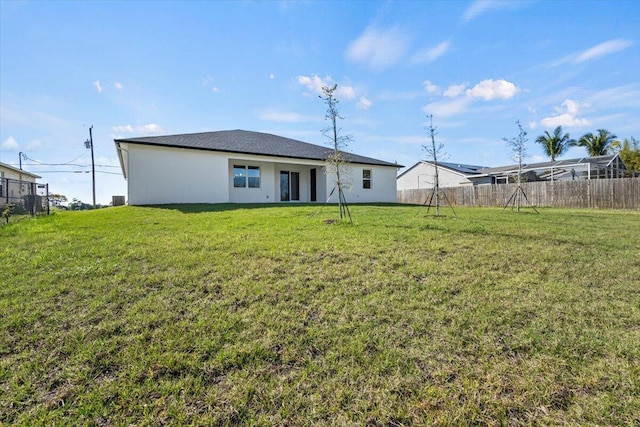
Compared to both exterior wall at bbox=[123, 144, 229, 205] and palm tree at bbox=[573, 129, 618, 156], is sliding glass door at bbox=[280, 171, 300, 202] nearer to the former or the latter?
exterior wall at bbox=[123, 144, 229, 205]

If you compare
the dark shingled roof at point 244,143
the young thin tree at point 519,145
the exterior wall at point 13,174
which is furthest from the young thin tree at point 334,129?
the exterior wall at point 13,174

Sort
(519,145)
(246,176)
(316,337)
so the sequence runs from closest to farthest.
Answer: (316,337)
(519,145)
(246,176)

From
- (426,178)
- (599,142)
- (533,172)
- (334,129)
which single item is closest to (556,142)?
(599,142)

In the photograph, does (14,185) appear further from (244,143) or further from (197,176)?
(244,143)

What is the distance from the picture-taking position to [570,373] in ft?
7.26

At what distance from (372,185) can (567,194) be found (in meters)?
11.6

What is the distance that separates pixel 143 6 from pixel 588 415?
1101 centimetres

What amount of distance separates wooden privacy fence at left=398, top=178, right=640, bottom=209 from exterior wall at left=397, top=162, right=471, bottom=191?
819cm

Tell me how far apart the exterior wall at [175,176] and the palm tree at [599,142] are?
43335 millimetres

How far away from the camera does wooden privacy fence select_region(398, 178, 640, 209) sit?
1531cm

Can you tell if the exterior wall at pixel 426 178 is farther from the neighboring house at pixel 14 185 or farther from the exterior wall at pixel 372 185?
the neighboring house at pixel 14 185

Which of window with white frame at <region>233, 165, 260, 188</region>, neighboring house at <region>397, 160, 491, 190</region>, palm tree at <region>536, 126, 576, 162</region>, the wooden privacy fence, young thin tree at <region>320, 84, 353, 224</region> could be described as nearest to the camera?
young thin tree at <region>320, 84, 353, 224</region>

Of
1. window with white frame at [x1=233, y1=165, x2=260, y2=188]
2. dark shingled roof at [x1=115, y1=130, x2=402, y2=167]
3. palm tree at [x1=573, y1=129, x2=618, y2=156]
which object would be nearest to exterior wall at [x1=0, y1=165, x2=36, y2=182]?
dark shingled roof at [x1=115, y1=130, x2=402, y2=167]

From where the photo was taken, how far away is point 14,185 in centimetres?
1678
